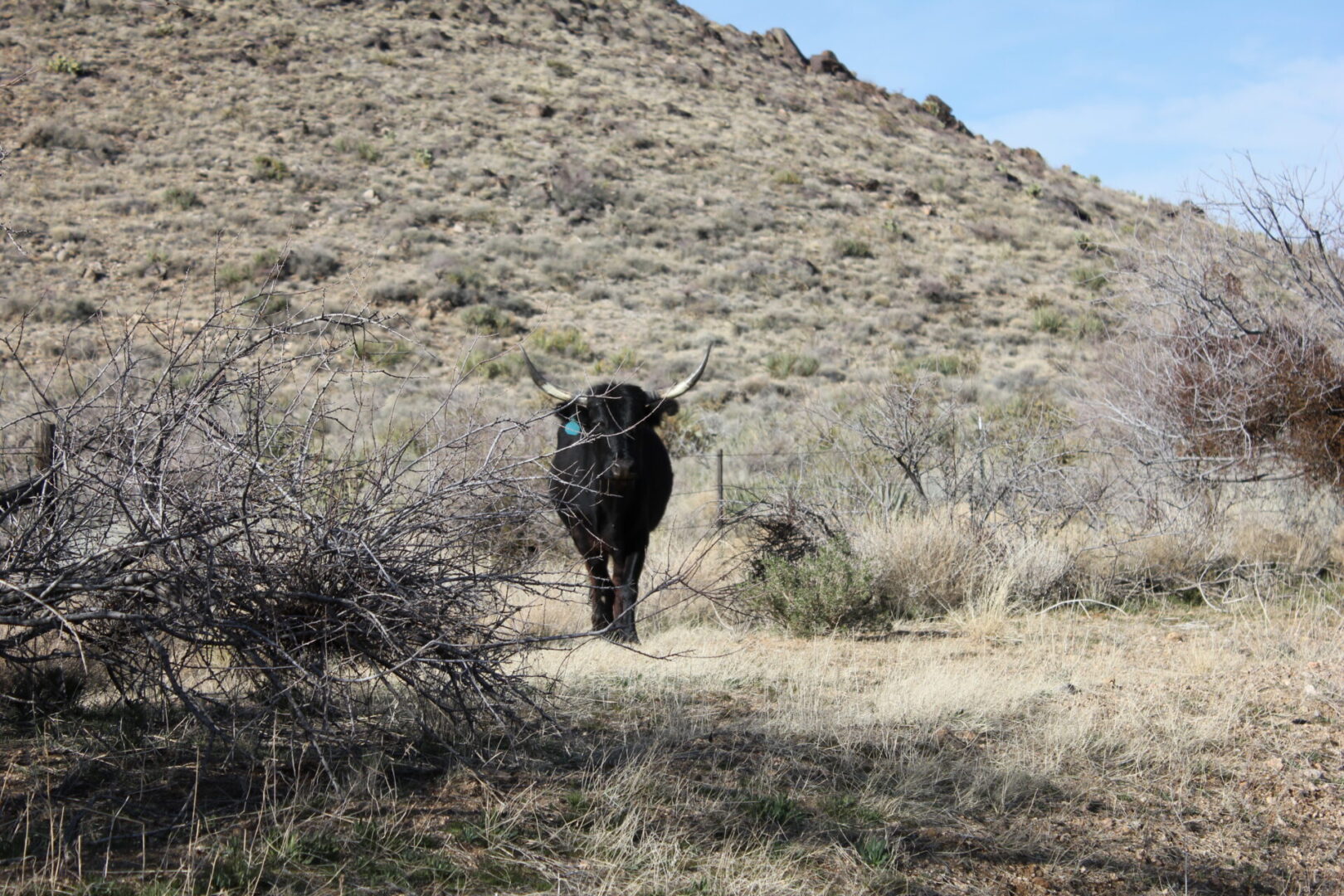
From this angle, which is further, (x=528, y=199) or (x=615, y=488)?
(x=528, y=199)

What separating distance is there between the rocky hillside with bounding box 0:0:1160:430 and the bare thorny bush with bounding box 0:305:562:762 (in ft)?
60.2

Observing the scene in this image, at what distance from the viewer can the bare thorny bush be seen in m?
3.59

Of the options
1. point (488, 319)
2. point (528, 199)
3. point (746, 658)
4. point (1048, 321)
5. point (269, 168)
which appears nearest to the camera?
point (746, 658)

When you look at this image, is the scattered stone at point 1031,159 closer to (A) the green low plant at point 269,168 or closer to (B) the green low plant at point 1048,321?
(B) the green low plant at point 1048,321

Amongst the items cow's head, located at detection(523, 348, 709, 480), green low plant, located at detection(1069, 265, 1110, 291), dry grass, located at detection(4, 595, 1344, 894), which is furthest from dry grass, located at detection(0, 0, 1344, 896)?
cow's head, located at detection(523, 348, 709, 480)

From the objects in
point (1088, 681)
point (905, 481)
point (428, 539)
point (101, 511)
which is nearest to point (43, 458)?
point (101, 511)

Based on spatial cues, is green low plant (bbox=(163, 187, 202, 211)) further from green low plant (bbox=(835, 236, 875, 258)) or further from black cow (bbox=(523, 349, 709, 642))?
black cow (bbox=(523, 349, 709, 642))

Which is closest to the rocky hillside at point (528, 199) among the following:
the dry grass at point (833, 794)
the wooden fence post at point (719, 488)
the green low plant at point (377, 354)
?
the wooden fence post at point (719, 488)

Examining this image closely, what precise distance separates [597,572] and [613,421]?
129 centimetres

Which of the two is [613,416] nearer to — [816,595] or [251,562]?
[816,595]

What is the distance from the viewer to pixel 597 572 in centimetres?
805

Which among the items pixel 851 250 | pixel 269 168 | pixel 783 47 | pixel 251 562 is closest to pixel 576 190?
pixel 851 250

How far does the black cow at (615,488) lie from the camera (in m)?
7.61

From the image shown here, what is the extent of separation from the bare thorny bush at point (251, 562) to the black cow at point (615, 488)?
317cm
